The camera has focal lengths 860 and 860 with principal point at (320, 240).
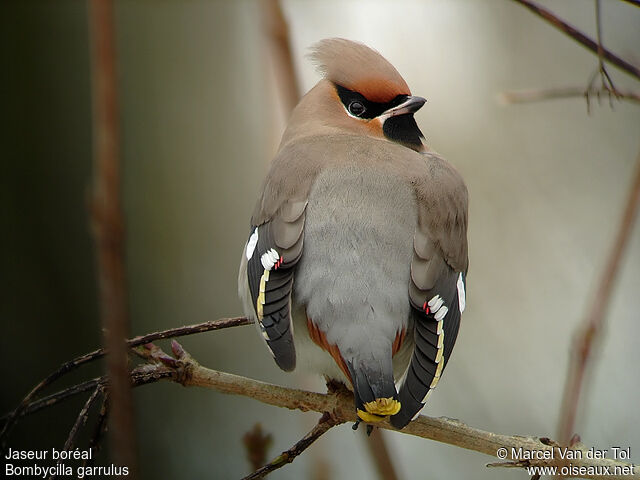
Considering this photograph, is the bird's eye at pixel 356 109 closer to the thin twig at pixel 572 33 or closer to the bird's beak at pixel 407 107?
the bird's beak at pixel 407 107

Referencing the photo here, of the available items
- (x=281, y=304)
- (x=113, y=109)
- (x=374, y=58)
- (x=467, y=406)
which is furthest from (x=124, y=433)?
(x=467, y=406)

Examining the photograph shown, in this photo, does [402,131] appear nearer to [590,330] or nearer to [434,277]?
[434,277]

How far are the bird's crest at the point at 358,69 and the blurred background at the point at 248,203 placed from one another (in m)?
0.22

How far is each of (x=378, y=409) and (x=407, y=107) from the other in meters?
1.44

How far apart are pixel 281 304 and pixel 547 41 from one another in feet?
15.1

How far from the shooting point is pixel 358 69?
11.3 feet

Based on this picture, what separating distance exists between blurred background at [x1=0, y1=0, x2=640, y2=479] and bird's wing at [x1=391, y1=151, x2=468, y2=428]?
87cm

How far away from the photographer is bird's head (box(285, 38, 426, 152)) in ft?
11.1

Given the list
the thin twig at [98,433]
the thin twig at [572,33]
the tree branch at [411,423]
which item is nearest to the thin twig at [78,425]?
the thin twig at [98,433]

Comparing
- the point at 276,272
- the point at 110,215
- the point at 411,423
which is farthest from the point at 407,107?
the point at 110,215

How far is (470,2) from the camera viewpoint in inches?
242

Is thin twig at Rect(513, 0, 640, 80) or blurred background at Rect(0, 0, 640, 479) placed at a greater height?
thin twig at Rect(513, 0, 640, 80)

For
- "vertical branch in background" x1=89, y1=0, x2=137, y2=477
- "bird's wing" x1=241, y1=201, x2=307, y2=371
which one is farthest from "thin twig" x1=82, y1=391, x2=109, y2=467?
"vertical branch in background" x1=89, y1=0, x2=137, y2=477

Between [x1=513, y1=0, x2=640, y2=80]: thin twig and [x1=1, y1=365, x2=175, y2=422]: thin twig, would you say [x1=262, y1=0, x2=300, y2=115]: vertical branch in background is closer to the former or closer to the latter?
[x1=513, y1=0, x2=640, y2=80]: thin twig
